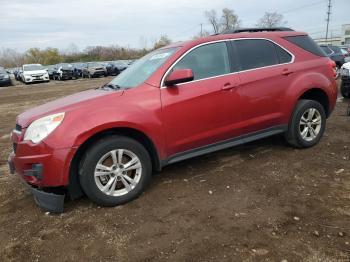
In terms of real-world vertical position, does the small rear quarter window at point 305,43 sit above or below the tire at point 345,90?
above

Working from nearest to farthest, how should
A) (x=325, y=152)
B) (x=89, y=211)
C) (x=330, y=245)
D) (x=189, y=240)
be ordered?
(x=330, y=245)
(x=189, y=240)
(x=89, y=211)
(x=325, y=152)

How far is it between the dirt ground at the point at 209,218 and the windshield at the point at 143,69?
132cm

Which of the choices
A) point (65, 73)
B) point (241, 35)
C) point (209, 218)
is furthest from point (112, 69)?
point (209, 218)

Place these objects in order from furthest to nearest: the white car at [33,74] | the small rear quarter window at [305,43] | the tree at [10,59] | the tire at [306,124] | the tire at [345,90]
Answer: the tree at [10,59] < the white car at [33,74] < the tire at [345,90] < the small rear quarter window at [305,43] < the tire at [306,124]

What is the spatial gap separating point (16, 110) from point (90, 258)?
11.0 metres

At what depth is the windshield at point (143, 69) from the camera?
4.38 meters

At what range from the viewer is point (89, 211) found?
3910 mm

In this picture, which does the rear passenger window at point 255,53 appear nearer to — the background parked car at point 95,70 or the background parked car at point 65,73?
the background parked car at point 95,70

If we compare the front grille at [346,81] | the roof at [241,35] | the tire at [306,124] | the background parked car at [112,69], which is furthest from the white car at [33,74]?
the tire at [306,124]

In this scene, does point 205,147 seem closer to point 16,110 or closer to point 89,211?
point 89,211

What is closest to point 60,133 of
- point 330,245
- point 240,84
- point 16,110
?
point 240,84

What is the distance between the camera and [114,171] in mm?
3883

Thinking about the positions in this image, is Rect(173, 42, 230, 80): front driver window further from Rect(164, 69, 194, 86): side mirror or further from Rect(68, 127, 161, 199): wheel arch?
Rect(68, 127, 161, 199): wheel arch

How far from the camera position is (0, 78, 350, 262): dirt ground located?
305 cm
